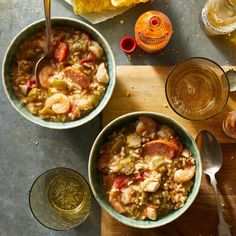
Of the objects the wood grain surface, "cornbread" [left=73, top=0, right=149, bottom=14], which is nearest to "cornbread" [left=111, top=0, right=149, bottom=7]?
"cornbread" [left=73, top=0, right=149, bottom=14]

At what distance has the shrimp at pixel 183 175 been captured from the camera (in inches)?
61.5

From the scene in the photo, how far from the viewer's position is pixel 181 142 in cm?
162

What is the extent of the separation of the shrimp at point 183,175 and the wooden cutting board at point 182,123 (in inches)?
5.7

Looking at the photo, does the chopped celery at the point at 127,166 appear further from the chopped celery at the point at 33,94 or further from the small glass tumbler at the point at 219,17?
the small glass tumbler at the point at 219,17

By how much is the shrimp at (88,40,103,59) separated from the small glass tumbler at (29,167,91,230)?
43 centimetres

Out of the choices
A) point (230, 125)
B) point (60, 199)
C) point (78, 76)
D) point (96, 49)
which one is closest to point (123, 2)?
point (96, 49)

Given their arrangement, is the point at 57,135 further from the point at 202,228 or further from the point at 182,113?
the point at 202,228

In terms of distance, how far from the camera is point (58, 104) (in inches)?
62.6

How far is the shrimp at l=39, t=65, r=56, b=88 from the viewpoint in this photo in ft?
5.33

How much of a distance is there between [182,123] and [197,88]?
0.46ft

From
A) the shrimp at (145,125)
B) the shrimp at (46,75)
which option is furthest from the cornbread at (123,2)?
the shrimp at (145,125)

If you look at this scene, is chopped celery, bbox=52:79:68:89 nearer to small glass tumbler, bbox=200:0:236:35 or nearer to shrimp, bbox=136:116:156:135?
shrimp, bbox=136:116:156:135

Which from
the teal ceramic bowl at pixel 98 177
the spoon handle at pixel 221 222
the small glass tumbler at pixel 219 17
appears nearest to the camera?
the teal ceramic bowl at pixel 98 177

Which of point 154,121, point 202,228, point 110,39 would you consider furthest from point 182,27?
point 202,228
